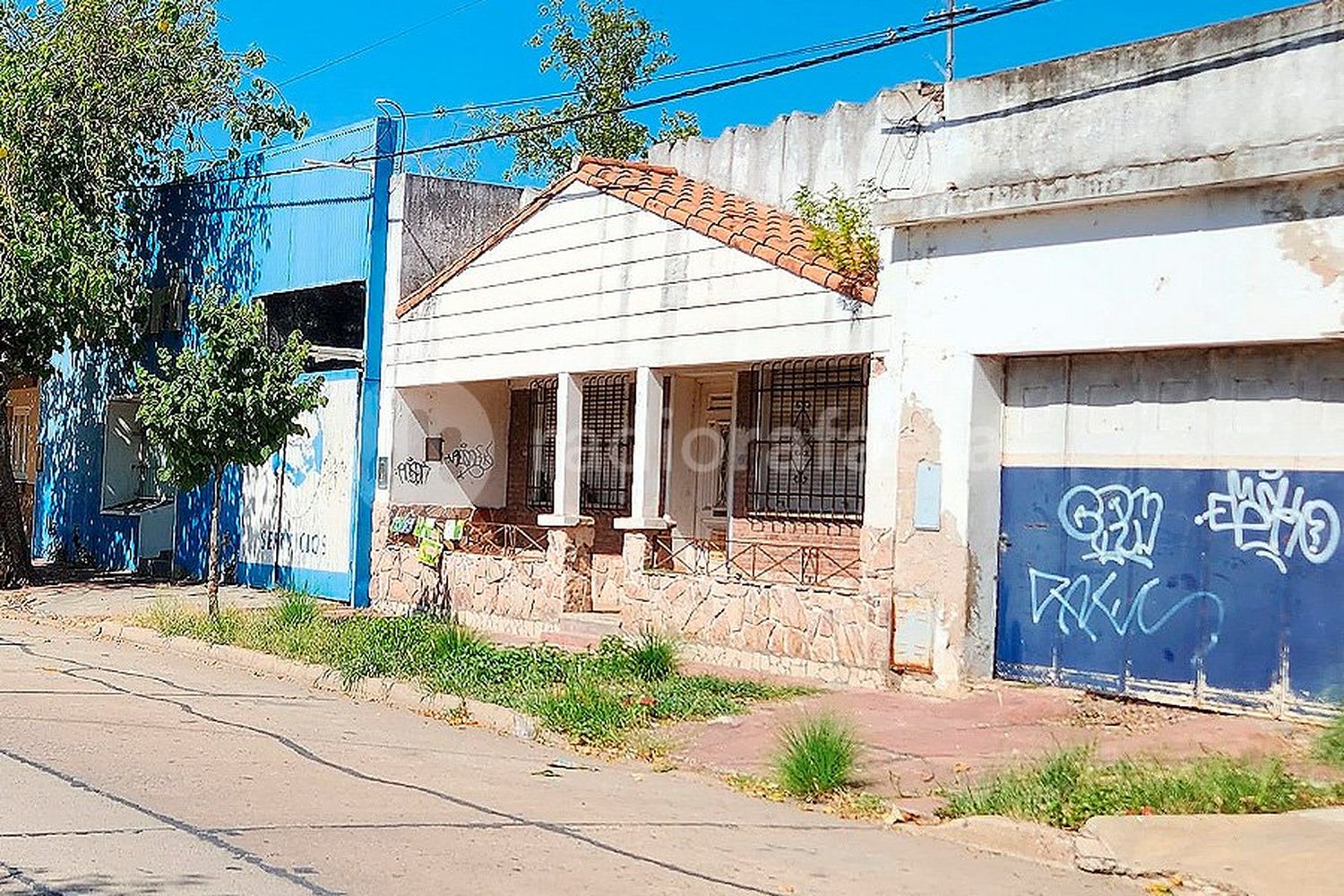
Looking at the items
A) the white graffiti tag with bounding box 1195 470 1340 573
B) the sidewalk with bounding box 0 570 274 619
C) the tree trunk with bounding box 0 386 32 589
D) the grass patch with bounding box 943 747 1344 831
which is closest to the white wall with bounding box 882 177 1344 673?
the white graffiti tag with bounding box 1195 470 1340 573

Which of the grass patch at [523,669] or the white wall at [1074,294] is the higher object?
the white wall at [1074,294]

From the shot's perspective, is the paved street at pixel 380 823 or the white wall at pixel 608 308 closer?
the paved street at pixel 380 823

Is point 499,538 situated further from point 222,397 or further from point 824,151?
point 824,151

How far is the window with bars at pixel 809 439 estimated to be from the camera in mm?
16500

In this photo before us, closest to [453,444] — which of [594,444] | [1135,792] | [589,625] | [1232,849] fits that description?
[594,444]

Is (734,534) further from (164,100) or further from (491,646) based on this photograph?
(164,100)

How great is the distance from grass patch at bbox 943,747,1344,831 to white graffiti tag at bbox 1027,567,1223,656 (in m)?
2.51

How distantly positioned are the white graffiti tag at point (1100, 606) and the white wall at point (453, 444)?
33.2 ft

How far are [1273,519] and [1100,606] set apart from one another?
1.64m

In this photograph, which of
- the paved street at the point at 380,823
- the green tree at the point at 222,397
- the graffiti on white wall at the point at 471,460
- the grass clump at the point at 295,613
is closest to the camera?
the paved street at the point at 380,823

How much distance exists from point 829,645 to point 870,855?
6.11 metres

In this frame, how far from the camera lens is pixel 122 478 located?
94.3 feet

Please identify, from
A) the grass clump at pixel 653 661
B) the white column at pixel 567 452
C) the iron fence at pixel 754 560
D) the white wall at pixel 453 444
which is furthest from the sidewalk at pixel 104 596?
the grass clump at pixel 653 661

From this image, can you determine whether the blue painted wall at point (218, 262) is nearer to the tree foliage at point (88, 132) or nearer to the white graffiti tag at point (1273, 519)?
Result: the tree foliage at point (88, 132)
